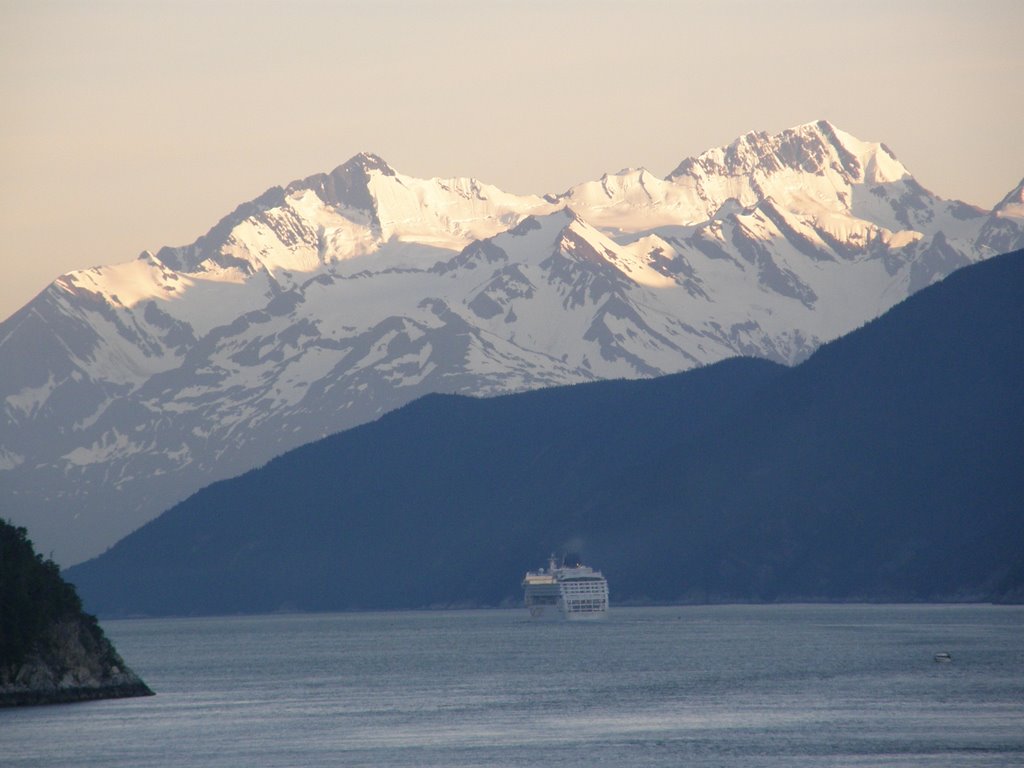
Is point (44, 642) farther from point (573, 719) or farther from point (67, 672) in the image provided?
point (573, 719)

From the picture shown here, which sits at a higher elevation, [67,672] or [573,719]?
[67,672]

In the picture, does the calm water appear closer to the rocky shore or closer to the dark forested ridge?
the rocky shore

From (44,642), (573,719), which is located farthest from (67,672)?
(573,719)

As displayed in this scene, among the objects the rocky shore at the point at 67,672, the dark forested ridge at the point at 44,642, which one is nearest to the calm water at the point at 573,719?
the rocky shore at the point at 67,672

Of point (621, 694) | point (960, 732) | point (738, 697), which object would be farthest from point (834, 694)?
point (960, 732)

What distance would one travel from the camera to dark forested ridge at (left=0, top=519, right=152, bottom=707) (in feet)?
473

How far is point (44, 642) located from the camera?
487 ft

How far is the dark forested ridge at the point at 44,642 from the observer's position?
144 meters

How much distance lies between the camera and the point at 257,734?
13100 centimetres

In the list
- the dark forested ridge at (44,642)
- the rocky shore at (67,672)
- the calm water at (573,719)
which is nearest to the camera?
the calm water at (573,719)

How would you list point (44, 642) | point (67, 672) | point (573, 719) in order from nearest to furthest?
point (573, 719)
point (44, 642)
point (67, 672)

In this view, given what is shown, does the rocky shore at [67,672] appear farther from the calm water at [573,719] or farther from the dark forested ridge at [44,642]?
the calm water at [573,719]

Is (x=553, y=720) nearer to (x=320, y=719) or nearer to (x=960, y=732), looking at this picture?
(x=320, y=719)

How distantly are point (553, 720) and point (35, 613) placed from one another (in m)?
36.0
